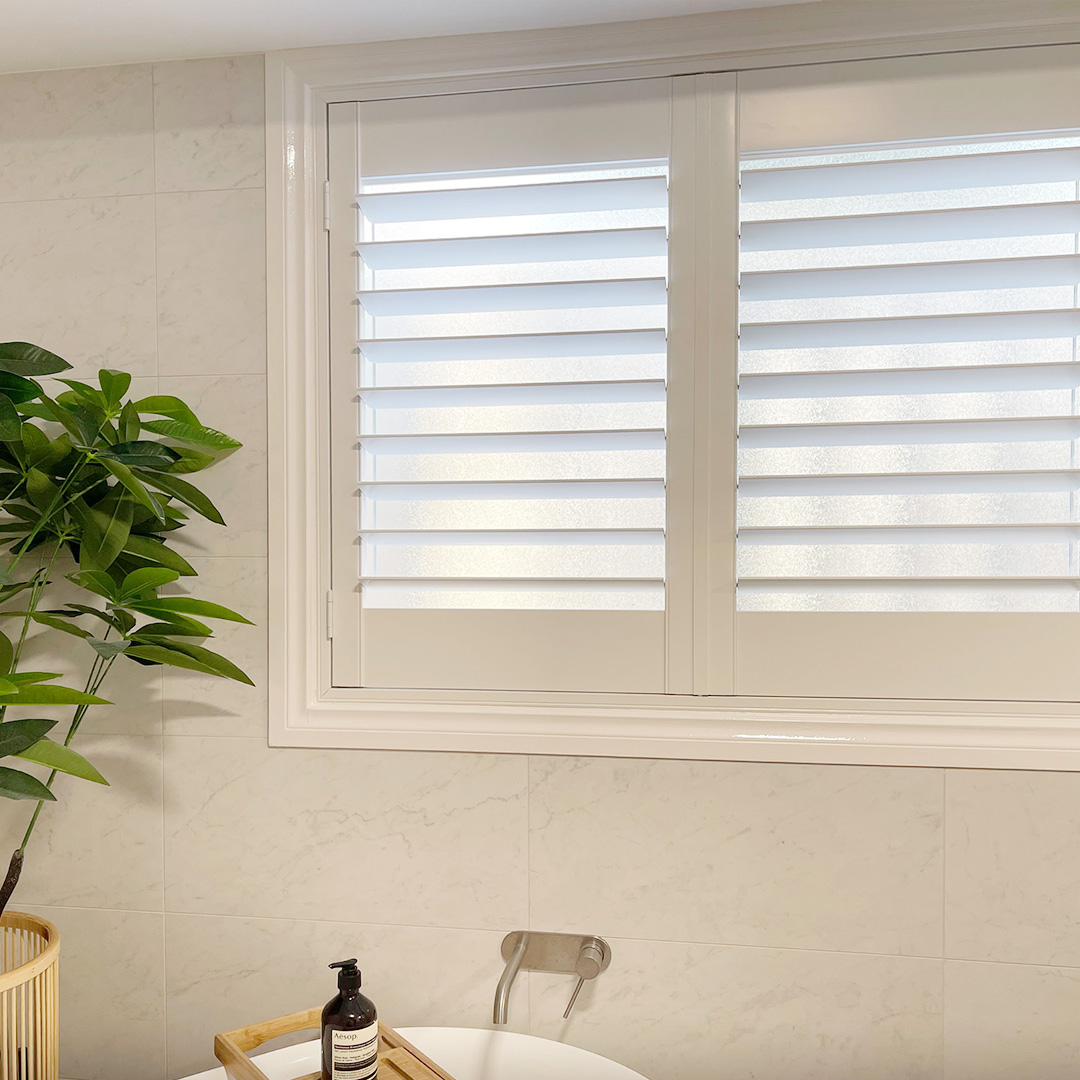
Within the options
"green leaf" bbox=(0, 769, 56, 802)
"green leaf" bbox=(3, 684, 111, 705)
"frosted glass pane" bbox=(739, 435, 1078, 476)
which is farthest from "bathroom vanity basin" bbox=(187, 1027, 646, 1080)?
"frosted glass pane" bbox=(739, 435, 1078, 476)

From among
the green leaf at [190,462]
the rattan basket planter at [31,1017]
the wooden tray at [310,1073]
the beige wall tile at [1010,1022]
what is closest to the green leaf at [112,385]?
the green leaf at [190,462]

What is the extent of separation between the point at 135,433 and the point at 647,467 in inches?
32.4

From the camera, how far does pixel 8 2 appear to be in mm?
1406

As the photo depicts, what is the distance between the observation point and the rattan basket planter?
4.33ft

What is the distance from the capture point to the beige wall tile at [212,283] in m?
1.59

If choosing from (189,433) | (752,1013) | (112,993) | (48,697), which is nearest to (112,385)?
(189,433)

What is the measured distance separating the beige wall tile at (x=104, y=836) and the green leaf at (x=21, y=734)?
15.2 inches

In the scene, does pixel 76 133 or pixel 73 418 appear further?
pixel 76 133

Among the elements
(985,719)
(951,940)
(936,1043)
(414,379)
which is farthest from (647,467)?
(936,1043)

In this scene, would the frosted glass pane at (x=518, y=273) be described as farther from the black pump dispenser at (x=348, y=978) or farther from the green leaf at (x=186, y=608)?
the black pump dispenser at (x=348, y=978)

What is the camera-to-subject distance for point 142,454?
141 cm

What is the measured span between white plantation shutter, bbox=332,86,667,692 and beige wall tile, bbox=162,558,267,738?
0.47 ft

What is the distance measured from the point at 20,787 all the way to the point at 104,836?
0.43m

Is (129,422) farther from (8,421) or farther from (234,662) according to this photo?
(234,662)
